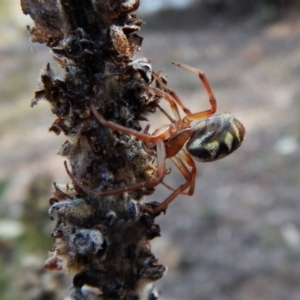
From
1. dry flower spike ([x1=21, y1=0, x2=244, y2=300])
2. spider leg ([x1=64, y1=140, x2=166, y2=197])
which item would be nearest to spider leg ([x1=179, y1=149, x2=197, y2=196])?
spider leg ([x1=64, y1=140, x2=166, y2=197])

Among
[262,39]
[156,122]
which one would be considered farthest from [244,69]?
[156,122]

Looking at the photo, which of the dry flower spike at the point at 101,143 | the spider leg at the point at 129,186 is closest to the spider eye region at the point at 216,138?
the spider leg at the point at 129,186

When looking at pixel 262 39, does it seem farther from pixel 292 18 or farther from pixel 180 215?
pixel 180 215

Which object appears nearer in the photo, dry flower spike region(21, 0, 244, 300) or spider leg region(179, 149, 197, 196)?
dry flower spike region(21, 0, 244, 300)

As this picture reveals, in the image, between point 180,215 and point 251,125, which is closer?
point 180,215

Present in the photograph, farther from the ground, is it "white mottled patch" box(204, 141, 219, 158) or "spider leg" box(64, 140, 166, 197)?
"white mottled patch" box(204, 141, 219, 158)

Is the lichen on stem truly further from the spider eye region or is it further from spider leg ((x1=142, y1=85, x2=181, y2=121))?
the spider eye region

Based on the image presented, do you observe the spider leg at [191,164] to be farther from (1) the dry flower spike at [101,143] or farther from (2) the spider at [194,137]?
(1) the dry flower spike at [101,143]
